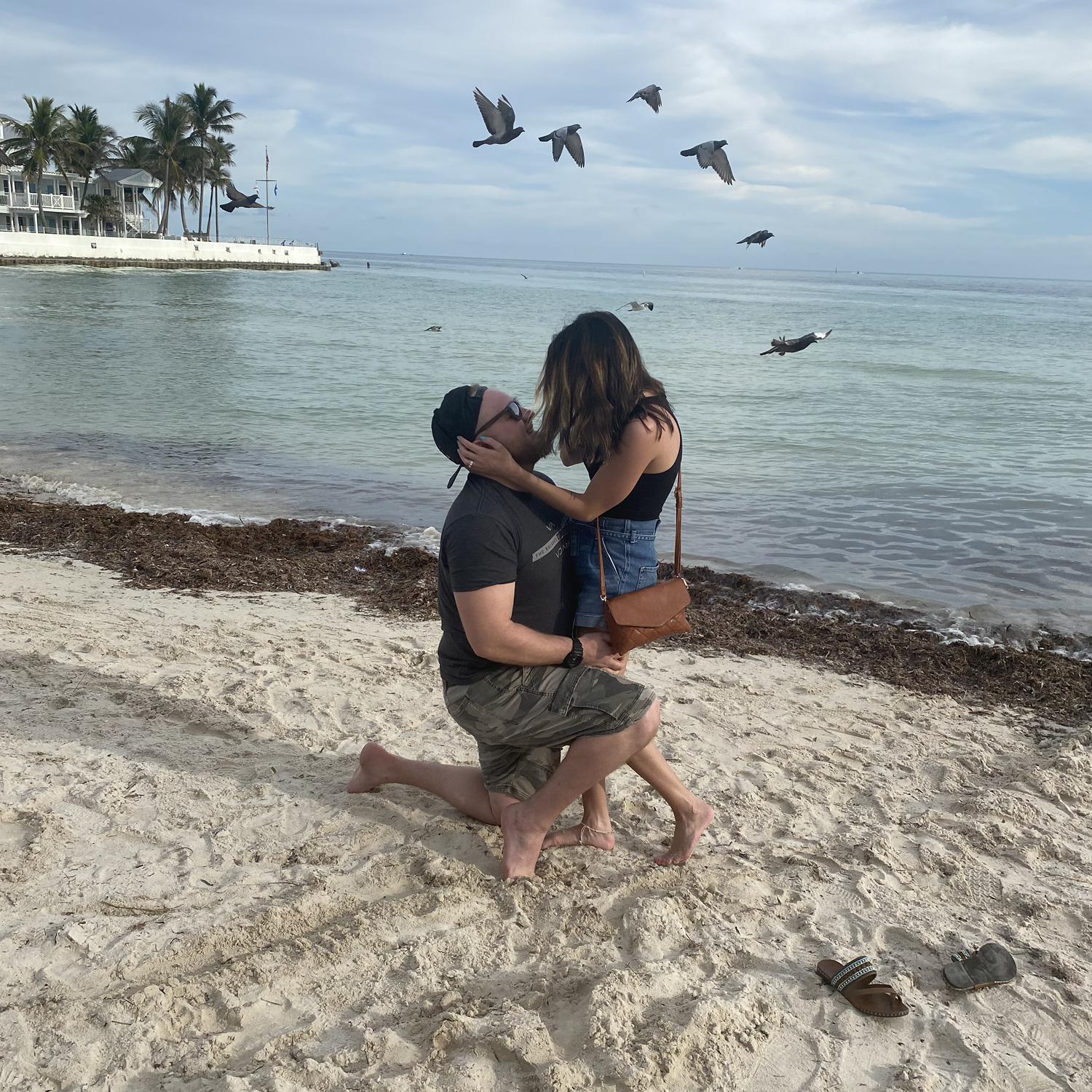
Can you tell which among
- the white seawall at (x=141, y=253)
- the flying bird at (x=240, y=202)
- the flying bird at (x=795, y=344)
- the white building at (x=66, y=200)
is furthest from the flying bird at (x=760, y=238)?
the white building at (x=66, y=200)

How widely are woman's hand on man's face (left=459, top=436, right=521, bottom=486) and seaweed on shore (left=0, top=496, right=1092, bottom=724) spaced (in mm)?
3377

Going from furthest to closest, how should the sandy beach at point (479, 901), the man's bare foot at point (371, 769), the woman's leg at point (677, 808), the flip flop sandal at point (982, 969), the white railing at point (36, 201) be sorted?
the white railing at point (36, 201) → the man's bare foot at point (371, 769) → the woman's leg at point (677, 808) → the flip flop sandal at point (982, 969) → the sandy beach at point (479, 901)

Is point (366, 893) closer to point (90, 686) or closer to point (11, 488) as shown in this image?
point (90, 686)

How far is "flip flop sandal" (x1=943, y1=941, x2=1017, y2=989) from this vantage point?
273 centimetres

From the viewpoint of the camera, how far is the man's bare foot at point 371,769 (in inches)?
149

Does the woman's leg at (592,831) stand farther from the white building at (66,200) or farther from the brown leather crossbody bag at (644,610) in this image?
the white building at (66,200)

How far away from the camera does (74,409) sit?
16.6m

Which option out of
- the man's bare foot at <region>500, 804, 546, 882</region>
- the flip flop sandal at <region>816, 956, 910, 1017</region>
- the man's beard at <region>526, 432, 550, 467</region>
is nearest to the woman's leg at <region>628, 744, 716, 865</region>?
the man's bare foot at <region>500, 804, 546, 882</region>

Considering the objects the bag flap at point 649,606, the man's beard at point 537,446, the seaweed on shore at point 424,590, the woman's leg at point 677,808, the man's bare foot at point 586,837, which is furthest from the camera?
the seaweed on shore at point 424,590

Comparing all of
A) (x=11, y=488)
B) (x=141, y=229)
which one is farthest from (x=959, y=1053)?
(x=141, y=229)

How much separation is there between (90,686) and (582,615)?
274 centimetres

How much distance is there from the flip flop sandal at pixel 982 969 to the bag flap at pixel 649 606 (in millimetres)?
1356

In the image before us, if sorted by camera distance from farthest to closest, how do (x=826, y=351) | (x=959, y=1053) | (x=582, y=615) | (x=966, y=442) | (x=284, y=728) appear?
(x=826, y=351) < (x=966, y=442) < (x=284, y=728) < (x=582, y=615) < (x=959, y=1053)

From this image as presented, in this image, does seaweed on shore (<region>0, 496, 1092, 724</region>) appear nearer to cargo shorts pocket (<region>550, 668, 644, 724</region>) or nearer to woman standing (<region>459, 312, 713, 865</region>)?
woman standing (<region>459, 312, 713, 865</region>)
